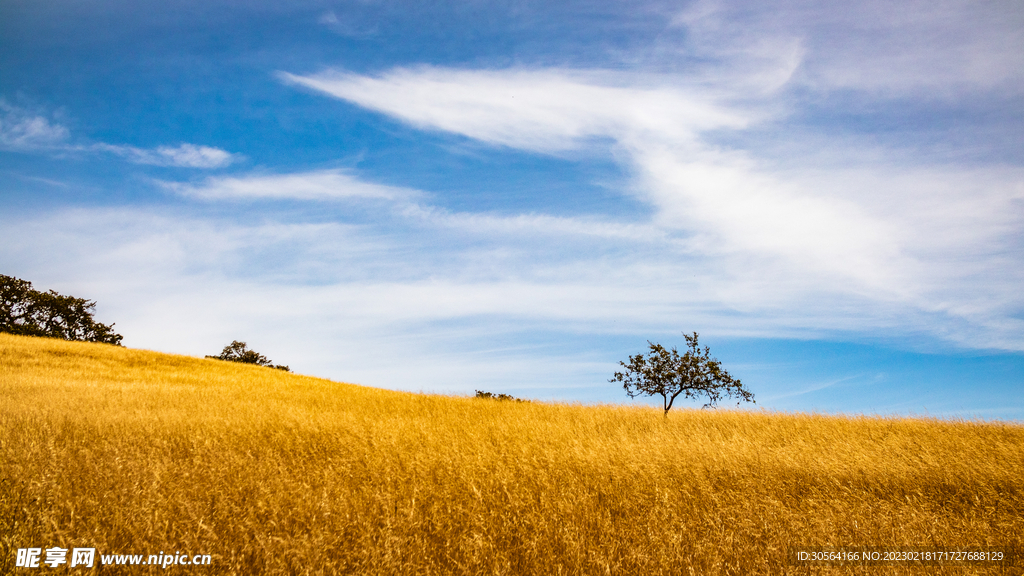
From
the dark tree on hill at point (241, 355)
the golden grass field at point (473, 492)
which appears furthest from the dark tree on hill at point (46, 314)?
the golden grass field at point (473, 492)

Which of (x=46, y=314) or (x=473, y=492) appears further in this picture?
(x=46, y=314)

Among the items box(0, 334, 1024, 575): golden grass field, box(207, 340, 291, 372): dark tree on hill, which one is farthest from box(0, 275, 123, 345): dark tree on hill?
box(0, 334, 1024, 575): golden grass field

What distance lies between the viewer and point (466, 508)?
268 inches

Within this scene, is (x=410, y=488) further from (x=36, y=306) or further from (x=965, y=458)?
(x=36, y=306)

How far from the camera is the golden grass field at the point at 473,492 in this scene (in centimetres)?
567

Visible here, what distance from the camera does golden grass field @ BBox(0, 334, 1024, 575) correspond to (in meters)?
5.67

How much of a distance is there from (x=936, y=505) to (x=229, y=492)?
434 inches

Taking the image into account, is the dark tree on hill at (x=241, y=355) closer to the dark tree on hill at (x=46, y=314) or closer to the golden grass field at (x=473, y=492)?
the dark tree on hill at (x=46, y=314)

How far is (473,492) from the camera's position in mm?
7285

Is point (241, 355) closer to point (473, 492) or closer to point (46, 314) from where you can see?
point (46, 314)

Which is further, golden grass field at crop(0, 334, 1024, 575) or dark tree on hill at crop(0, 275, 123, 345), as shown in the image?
dark tree on hill at crop(0, 275, 123, 345)

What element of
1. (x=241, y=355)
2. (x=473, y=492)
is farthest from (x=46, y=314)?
(x=473, y=492)

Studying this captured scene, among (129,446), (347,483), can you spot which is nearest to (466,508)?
(347,483)

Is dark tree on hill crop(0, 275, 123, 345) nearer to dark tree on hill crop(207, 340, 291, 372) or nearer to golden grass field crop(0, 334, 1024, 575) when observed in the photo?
dark tree on hill crop(207, 340, 291, 372)
